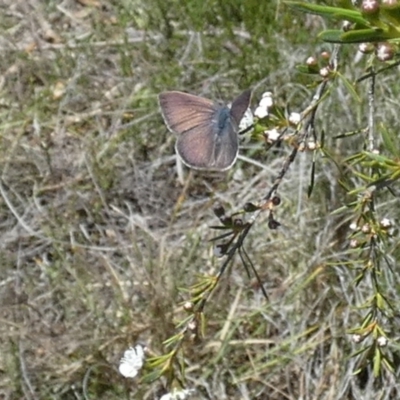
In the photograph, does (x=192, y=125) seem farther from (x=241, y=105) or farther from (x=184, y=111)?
(x=241, y=105)

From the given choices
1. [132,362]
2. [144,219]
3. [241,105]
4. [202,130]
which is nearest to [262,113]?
[241,105]

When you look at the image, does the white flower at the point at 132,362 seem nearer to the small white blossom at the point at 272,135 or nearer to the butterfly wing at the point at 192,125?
the butterfly wing at the point at 192,125

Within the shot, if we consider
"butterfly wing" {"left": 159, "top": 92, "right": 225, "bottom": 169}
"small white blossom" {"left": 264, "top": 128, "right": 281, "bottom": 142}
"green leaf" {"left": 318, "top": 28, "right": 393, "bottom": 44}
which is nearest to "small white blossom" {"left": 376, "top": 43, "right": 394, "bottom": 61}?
"green leaf" {"left": 318, "top": 28, "right": 393, "bottom": 44}

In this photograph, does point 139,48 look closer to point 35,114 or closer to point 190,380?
point 35,114

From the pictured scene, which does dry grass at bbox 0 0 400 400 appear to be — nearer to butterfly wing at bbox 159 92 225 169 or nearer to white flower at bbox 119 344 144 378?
white flower at bbox 119 344 144 378

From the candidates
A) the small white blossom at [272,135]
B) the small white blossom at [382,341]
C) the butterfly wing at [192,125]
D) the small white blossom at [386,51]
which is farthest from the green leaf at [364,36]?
the small white blossom at [382,341]

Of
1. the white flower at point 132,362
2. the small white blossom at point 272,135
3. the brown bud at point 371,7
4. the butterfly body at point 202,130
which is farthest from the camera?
the white flower at point 132,362

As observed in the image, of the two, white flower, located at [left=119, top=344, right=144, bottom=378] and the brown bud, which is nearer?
the brown bud

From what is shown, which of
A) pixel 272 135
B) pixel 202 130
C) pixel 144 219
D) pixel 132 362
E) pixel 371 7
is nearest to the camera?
pixel 371 7
